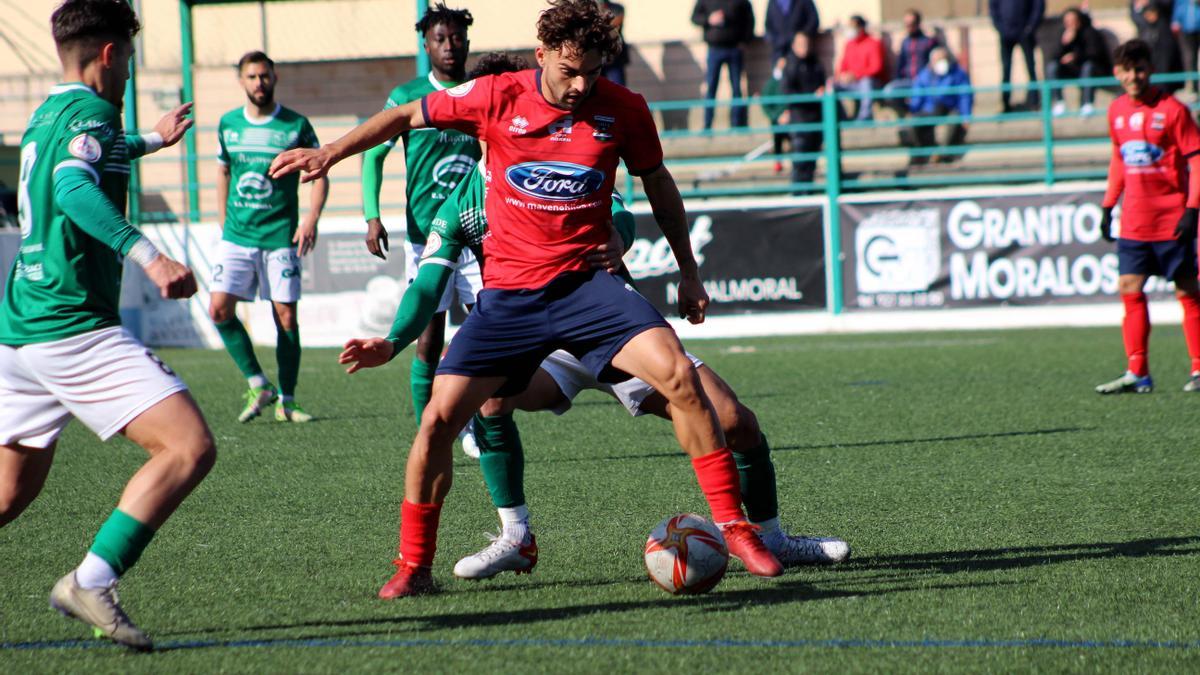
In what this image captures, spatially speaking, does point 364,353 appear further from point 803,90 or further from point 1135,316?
point 803,90

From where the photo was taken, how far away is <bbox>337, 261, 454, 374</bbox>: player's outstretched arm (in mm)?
4730

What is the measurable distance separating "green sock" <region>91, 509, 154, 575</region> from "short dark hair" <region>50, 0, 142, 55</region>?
1.33 m

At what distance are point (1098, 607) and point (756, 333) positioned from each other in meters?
12.7

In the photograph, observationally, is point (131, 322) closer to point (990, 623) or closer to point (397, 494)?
point (397, 494)

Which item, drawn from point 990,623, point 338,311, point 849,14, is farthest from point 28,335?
point 849,14

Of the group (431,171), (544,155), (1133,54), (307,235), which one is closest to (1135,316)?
(1133,54)

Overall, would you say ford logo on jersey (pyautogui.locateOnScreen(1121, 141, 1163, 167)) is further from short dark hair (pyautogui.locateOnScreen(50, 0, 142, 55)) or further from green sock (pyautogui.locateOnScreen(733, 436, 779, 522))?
short dark hair (pyautogui.locateOnScreen(50, 0, 142, 55))

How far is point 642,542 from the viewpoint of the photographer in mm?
5770

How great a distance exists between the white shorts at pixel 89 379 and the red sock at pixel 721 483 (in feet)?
5.39

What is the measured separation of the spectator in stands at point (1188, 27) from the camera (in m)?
19.0

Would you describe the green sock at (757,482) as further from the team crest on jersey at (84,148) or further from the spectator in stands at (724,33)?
the spectator in stands at (724,33)

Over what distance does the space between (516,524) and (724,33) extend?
14.9 m

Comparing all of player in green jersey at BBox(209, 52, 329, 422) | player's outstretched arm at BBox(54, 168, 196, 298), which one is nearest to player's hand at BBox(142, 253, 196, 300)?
player's outstretched arm at BBox(54, 168, 196, 298)

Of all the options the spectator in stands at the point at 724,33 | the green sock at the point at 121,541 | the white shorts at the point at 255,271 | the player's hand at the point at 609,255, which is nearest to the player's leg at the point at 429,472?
the player's hand at the point at 609,255
